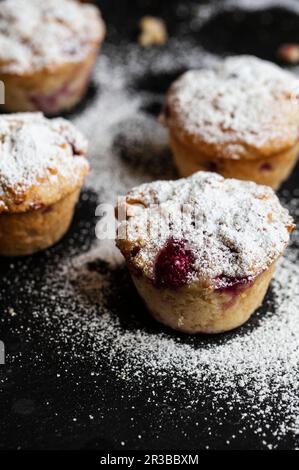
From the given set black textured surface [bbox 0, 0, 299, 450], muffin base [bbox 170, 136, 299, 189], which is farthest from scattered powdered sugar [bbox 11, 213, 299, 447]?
muffin base [bbox 170, 136, 299, 189]

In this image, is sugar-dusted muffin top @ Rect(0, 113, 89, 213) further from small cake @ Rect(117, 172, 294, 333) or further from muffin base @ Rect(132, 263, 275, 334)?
muffin base @ Rect(132, 263, 275, 334)

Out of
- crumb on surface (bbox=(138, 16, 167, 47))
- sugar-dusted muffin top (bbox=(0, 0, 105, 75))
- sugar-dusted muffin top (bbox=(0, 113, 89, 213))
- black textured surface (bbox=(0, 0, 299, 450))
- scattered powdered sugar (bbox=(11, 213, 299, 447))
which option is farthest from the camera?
crumb on surface (bbox=(138, 16, 167, 47))

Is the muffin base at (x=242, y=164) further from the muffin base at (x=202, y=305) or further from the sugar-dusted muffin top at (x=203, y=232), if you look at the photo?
the muffin base at (x=202, y=305)

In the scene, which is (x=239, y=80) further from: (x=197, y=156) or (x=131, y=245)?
(x=131, y=245)

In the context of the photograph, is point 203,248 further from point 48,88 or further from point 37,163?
point 48,88

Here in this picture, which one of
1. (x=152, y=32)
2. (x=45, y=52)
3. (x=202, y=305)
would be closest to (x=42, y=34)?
(x=45, y=52)

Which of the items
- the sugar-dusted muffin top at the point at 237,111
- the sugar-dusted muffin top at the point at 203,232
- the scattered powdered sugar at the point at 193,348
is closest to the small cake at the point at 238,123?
the sugar-dusted muffin top at the point at 237,111
